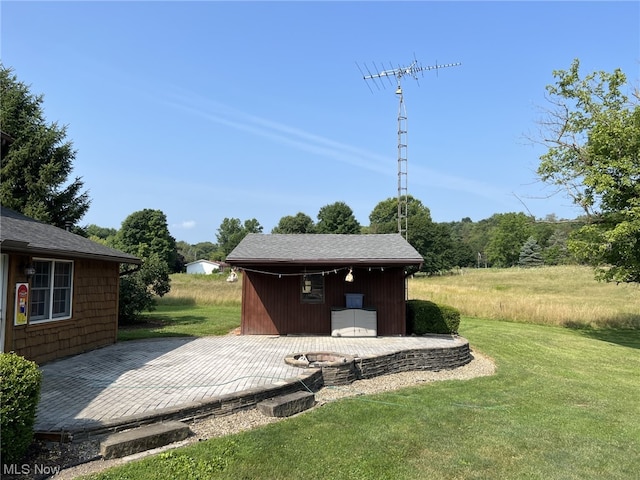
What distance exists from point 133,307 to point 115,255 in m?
6.61

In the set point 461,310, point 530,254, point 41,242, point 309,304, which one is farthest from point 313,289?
point 530,254

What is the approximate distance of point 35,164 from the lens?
18484mm

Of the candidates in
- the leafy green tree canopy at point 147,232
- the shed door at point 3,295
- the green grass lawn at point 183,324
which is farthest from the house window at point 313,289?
the leafy green tree canopy at point 147,232

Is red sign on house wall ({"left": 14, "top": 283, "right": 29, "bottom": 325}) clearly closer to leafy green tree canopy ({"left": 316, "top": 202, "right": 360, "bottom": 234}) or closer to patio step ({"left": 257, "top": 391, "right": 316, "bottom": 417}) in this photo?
patio step ({"left": 257, "top": 391, "right": 316, "bottom": 417})

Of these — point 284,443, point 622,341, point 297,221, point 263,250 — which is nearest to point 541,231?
point 297,221

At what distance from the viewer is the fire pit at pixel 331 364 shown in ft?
24.2

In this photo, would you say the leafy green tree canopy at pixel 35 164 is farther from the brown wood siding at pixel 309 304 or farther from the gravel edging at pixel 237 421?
the gravel edging at pixel 237 421

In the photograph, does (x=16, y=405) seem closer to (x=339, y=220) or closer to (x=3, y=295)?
(x=3, y=295)

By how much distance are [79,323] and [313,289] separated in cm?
614

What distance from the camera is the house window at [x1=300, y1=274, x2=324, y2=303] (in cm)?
1258

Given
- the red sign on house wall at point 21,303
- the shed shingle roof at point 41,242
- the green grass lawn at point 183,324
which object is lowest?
the green grass lawn at point 183,324

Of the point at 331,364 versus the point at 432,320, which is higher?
the point at 432,320

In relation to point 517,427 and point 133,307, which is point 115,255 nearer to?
point 133,307

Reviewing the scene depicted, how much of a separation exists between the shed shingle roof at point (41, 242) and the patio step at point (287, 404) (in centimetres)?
455
